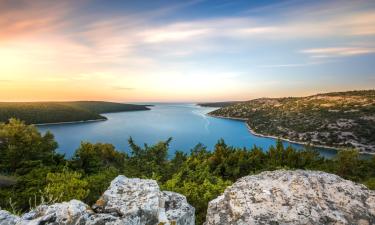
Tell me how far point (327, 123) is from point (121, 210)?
154 m

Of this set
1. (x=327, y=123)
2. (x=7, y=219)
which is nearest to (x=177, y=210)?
(x=7, y=219)

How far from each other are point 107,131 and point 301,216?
170 metres

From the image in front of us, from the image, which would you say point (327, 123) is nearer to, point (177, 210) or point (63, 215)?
point (177, 210)

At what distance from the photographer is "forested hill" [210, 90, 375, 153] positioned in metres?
125

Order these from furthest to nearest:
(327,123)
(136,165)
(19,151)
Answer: (327,123)
(19,151)
(136,165)

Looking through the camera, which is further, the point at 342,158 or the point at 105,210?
the point at 342,158

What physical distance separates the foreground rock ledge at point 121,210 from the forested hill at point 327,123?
128389 mm

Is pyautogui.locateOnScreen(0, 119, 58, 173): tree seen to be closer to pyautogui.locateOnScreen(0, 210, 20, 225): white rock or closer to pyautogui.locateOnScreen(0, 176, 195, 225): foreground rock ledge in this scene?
pyautogui.locateOnScreen(0, 210, 20, 225): white rock

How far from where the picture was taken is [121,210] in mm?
6832

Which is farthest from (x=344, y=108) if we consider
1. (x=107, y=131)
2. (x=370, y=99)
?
(x=107, y=131)

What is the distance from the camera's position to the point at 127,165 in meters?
26.0

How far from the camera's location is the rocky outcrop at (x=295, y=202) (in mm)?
6277

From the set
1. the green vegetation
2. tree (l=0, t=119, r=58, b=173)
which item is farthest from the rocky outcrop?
tree (l=0, t=119, r=58, b=173)

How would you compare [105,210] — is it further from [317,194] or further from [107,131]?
[107,131]
